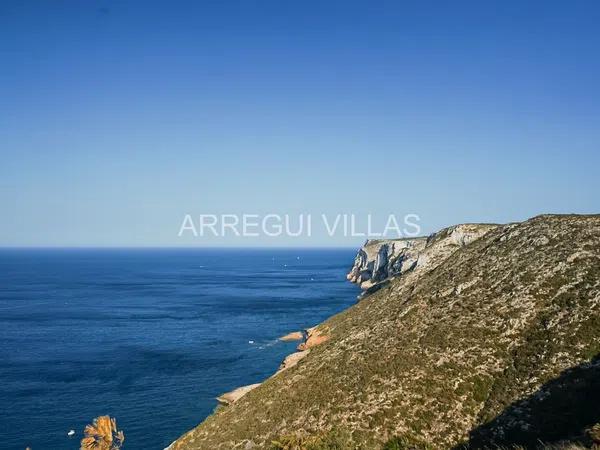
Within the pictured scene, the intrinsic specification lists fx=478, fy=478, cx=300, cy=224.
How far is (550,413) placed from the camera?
31500 mm

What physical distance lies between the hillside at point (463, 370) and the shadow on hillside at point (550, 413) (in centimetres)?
9

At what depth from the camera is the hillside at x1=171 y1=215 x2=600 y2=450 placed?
3266 cm

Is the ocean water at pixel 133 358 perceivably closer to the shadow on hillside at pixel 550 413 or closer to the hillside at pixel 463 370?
the hillside at pixel 463 370

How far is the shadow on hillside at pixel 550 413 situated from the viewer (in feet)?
97.3

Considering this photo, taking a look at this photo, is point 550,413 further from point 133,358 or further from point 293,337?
point 133,358

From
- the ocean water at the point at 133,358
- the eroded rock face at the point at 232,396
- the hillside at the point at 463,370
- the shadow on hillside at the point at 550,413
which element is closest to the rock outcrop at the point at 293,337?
the ocean water at the point at 133,358

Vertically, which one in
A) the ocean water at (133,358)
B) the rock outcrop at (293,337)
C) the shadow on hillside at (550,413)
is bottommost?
the ocean water at (133,358)

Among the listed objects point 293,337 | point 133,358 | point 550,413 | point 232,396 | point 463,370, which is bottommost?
point 133,358

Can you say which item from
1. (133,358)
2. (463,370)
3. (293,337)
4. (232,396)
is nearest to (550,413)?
(463,370)

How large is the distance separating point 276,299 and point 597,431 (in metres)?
151

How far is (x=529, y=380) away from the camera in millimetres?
34938

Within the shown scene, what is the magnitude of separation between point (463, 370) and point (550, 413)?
7210mm

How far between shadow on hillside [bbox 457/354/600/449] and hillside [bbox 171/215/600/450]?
9 cm

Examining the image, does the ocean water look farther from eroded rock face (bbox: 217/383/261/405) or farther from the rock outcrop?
the rock outcrop
